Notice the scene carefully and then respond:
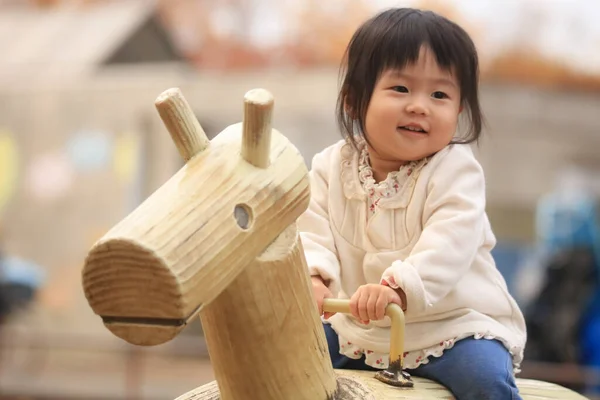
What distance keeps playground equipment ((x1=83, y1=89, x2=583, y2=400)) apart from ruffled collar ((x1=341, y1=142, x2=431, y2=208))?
0.25 meters

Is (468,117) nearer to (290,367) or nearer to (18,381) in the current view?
(290,367)

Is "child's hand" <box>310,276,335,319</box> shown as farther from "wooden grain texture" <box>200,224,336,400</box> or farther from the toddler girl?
"wooden grain texture" <box>200,224,336,400</box>

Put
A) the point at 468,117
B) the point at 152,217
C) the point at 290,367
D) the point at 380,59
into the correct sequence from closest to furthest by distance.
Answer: the point at 152,217 < the point at 290,367 < the point at 380,59 < the point at 468,117

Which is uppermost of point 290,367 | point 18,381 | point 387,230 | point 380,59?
point 380,59

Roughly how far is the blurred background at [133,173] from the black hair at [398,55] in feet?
11.8

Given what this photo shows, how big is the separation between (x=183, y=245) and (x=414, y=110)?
2.09 ft

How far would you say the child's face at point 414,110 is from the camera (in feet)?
5.78

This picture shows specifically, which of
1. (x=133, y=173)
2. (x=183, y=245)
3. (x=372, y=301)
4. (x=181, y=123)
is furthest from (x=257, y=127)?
(x=133, y=173)

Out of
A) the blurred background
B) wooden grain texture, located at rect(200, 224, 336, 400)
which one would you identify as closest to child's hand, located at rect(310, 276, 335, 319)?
wooden grain texture, located at rect(200, 224, 336, 400)

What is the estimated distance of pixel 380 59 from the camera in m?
1.79

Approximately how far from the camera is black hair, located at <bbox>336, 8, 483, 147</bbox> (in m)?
1.76

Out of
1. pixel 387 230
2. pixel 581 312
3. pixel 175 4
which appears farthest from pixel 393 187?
pixel 175 4

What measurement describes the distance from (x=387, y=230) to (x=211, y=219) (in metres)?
0.55

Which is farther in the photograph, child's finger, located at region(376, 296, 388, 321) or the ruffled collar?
the ruffled collar
